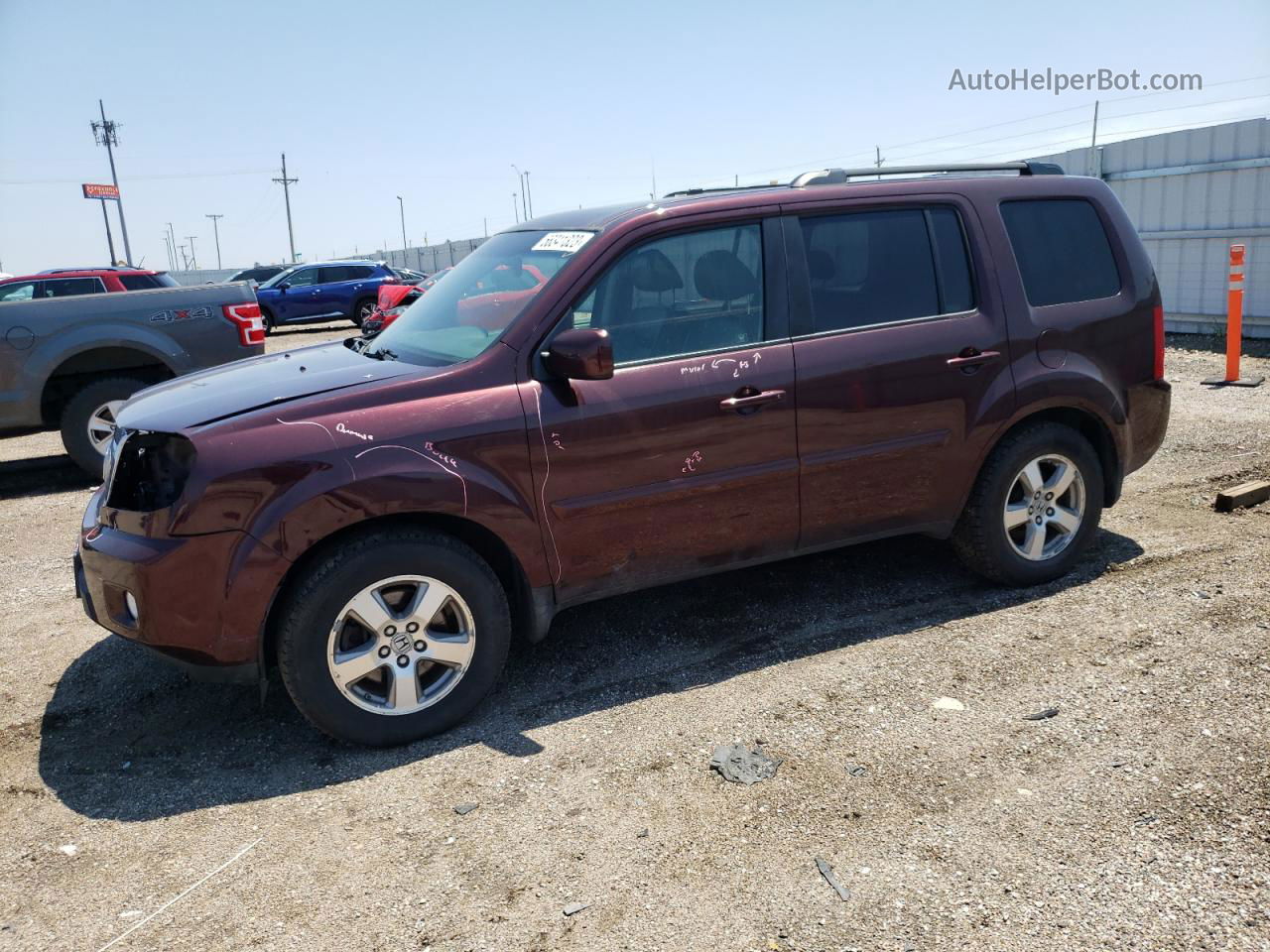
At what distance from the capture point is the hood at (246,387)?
3529 mm

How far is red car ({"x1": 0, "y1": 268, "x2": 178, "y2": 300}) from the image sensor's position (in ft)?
45.0

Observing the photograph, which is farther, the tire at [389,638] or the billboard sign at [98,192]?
the billboard sign at [98,192]

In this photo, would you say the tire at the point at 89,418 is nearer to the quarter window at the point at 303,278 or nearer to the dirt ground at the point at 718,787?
the dirt ground at the point at 718,787

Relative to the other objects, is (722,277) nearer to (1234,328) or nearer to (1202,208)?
(1234,328)

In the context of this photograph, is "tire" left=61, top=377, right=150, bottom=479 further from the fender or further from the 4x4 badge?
the 4x4 badge

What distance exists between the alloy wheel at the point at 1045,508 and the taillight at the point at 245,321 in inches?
255

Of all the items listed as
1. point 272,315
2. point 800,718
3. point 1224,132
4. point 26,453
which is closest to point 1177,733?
point 800,718

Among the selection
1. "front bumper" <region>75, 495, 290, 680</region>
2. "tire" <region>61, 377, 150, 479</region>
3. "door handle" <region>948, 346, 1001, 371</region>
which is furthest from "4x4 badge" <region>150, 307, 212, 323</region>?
"door handle" <region>948, 346, 1001, 371</region>

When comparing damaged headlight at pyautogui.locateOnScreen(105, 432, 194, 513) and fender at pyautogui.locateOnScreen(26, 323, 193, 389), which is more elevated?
fender at pyautogui.locateOnScreen(26, 323, 193, 389)

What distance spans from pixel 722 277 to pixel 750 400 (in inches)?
21.3

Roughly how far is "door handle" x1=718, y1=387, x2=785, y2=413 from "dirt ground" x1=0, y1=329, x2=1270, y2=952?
1077 millimetres

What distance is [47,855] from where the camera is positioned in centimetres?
304

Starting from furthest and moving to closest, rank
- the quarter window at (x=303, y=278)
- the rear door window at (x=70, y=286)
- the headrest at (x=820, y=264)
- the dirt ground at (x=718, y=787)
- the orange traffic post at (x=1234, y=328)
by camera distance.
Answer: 1. the quarter window at (x=303, y=278)
2. the rear door window at (x=70, y=286)
3. the orange traffic post at (x=1234, y=328)
4. the headrest at (x=820, y=264)
5. the dirt ground at (x=718, y=787)

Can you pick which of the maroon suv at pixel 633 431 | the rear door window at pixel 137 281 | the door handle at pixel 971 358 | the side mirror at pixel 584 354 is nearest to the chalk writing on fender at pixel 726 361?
the maroon suv at pixel 633 431
